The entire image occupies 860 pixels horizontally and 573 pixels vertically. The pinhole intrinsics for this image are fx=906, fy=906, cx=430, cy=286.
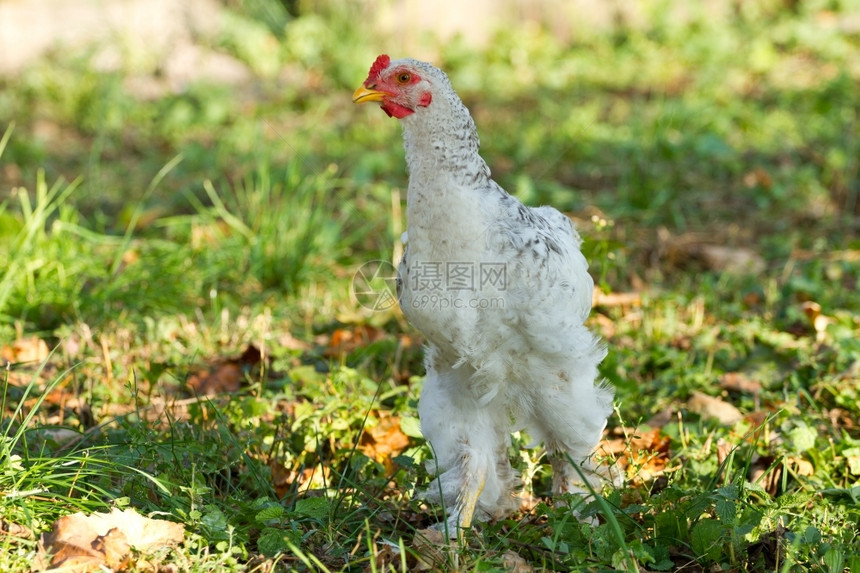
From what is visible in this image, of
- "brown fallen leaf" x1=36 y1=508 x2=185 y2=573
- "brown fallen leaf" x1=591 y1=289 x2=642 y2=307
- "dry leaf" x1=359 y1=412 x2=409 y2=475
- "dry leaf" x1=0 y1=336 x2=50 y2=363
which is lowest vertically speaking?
"dry leaf" x1=359 y1=412 x2=409 y2=475

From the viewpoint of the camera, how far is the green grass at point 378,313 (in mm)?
2500

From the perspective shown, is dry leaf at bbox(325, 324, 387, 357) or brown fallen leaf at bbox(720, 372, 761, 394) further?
dry leaf at bbox(325, 324, 387, 357)

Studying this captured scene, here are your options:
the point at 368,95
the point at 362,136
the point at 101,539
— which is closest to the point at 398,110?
the point at 368,95

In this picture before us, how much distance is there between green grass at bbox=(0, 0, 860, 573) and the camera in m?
2.50

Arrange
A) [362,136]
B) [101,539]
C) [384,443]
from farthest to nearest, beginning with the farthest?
1. [362,136]
2. [384,443]
3. [101,539]

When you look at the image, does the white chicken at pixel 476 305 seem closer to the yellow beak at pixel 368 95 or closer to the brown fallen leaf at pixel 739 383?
the yellow beak at pixel 368 95

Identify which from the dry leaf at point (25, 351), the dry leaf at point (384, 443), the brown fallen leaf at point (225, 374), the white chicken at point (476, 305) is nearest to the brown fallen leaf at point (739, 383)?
the white chicken at point (476, 305)

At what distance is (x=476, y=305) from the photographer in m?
2.44

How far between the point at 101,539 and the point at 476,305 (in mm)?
1127

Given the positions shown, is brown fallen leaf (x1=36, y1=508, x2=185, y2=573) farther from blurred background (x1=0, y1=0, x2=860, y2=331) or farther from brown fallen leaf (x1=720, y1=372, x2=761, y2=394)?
brown fallen leaf (x1=720, y1=372, x2=761, y2=394)

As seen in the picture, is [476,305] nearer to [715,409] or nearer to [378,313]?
[715,409]

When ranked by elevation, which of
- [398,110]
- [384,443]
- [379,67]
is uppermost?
[379,67]

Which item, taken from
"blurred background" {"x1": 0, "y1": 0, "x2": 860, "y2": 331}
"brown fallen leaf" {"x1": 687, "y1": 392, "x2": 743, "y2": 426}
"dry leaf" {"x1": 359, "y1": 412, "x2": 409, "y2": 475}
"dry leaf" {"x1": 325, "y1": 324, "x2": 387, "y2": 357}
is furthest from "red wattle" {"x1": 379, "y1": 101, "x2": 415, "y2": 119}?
"brown fallen leaf" {"x1": 687, "y1": 392, "x2": 743, "y2": 426}

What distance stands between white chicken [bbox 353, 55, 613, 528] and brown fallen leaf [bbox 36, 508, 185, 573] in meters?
0.78
